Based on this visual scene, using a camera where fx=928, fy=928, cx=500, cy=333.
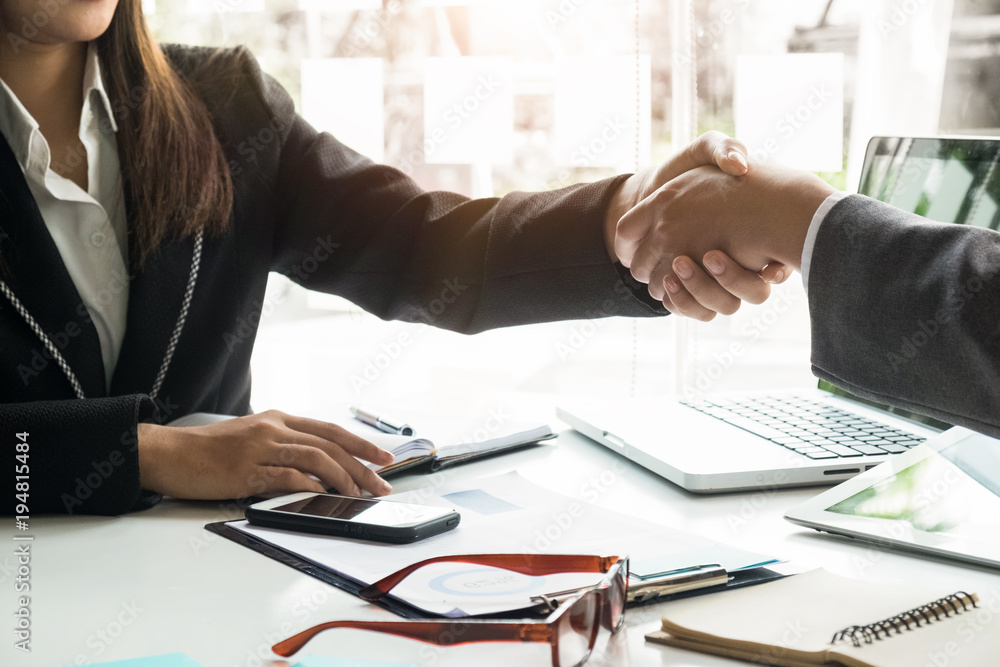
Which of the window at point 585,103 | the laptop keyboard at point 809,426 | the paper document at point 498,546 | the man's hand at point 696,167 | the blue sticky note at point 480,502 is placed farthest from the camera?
the window at point 585,103

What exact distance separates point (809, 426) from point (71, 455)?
781 mm

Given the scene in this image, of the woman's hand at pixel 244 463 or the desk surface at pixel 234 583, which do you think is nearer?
the desk surface at pixel 234 583

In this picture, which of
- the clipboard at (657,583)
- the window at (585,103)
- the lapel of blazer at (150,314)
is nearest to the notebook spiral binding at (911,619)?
the clipboard at (657,583)

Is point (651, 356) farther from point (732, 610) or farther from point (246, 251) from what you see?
point (732, 610)

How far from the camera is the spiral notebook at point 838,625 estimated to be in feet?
1.77

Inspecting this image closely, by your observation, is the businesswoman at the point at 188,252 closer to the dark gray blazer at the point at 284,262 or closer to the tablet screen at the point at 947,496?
the dark gray blazer at the point at 284,262

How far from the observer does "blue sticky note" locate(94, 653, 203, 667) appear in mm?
551

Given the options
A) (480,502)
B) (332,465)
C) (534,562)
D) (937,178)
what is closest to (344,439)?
(332,465)

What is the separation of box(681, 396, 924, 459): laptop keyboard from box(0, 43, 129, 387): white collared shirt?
2.40 feet

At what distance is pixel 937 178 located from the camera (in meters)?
1.07

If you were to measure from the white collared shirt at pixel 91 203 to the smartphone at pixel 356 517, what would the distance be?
17.5 inches

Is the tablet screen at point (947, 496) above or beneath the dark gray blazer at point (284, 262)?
beneath

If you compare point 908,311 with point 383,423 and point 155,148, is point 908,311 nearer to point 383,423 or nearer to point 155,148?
point 383,423

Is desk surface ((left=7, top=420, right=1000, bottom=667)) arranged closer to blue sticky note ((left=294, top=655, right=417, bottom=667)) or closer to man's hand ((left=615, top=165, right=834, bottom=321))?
blue sticky note ((left=294, top=655, right=417, bottom=667))
